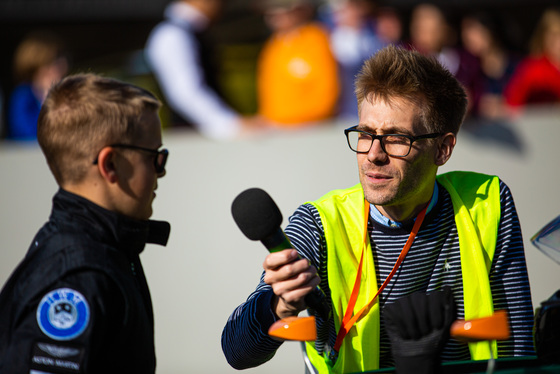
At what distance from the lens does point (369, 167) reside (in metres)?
2.72

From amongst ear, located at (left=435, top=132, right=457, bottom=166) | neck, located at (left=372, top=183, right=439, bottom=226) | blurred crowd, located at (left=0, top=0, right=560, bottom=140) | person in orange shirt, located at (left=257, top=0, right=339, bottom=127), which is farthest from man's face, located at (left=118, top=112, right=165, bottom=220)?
person in orange shirt, located at (left=257, top=0, right=339, bottom=127)

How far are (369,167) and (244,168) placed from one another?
2664 mm

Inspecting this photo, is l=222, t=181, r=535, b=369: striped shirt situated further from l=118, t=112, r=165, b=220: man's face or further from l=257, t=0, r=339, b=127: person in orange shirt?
l=257, t=0, r=339, b=127: person in orange shirt

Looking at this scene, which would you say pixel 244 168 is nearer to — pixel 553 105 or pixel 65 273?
pixel 553 105

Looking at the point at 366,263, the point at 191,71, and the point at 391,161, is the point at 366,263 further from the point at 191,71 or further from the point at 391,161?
the point at 191,71

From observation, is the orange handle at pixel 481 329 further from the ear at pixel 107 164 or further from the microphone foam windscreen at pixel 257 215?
the ear at pixel 107 164

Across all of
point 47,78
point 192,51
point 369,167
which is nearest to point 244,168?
point 192,51

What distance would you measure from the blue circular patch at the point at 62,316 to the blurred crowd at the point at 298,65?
343cm

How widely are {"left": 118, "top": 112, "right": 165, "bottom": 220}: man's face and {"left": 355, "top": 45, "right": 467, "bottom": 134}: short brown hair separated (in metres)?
0.93

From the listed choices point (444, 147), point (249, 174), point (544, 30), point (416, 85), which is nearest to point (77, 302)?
point (416, 85)

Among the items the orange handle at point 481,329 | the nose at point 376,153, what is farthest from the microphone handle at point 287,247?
the nose at point 376,153

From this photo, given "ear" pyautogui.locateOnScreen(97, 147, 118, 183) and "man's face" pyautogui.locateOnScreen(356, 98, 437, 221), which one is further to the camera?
"man's face" pyautogui.locateOnScreen(356, 98, 437, 221)

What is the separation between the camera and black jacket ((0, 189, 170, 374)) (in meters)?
2.06

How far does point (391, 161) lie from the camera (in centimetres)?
273
